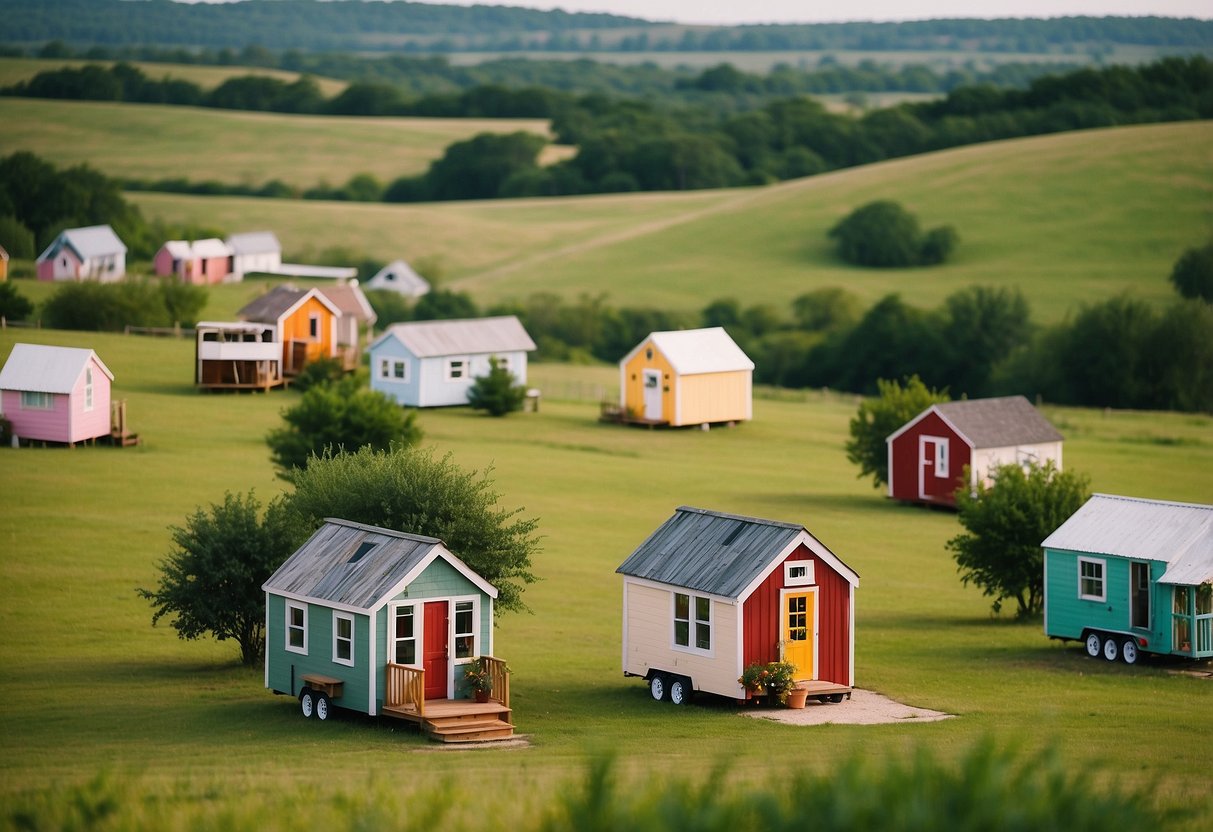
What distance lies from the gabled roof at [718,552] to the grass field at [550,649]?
2.27 metres

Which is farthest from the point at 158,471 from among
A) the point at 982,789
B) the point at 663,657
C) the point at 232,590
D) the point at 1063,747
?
the point at 982,789

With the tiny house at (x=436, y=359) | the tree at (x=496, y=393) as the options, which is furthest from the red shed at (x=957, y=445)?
the tiny house at (x=436, y=359)

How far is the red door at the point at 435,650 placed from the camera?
3036 cm

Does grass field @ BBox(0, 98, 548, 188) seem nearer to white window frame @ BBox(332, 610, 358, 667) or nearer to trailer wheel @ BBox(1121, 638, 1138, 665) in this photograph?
white window frame @ BBox(332, 610, 358, 667)

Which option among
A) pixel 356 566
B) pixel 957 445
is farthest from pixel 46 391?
pixel 356 566

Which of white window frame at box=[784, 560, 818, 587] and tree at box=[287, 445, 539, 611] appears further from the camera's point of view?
tree at box=[287, 445, 539, 611]

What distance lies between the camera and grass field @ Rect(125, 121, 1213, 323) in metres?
125

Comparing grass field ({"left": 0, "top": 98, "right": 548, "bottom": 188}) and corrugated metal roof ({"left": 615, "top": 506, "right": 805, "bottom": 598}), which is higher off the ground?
grass field ({"left": 0, "top": 98, "right": 548, "bottom": 188})

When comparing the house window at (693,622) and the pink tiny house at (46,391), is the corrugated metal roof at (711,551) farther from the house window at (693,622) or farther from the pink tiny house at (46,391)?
the pink tiny house at (46,391)

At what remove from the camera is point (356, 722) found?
3041 cm

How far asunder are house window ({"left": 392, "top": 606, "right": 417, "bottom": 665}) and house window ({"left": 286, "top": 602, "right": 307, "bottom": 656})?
207 centimetres

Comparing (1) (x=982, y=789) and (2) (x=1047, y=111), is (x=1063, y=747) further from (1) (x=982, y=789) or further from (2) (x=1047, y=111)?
(2) (x=1047, y=111)

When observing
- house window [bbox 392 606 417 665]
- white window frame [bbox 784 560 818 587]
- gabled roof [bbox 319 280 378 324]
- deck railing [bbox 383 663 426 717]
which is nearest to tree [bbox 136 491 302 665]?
house window [bbox 392 606 417 665]

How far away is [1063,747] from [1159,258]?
103m
